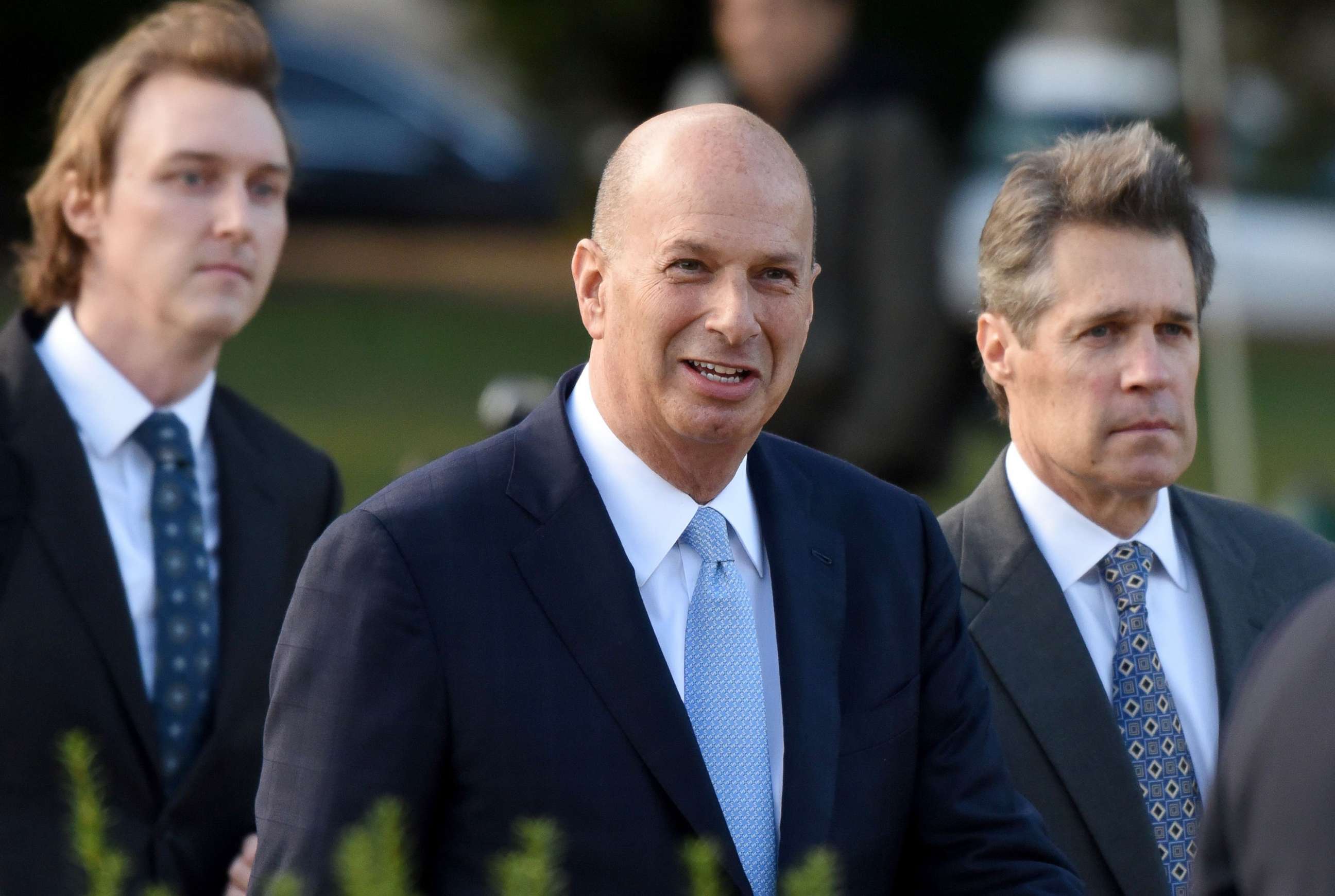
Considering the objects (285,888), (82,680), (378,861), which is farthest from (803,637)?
(82,680)

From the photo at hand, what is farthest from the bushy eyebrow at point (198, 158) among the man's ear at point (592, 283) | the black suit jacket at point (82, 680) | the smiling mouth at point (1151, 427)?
the smiling mouth at point (1151, 427)

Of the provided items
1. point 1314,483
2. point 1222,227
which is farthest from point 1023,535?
point 1222,227

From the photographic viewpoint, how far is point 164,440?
4359 millimetres

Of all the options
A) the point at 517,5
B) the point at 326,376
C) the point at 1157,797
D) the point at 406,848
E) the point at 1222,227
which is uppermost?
the point at 517,5

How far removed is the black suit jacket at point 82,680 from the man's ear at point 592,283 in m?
1.25

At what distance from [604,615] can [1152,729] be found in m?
1.10

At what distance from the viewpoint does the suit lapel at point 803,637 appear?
3.06 meters

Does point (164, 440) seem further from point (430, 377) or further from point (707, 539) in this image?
point (430, 377)

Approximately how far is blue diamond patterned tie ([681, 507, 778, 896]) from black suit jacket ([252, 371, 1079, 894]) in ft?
0.15

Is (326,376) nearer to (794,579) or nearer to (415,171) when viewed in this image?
(415,171)

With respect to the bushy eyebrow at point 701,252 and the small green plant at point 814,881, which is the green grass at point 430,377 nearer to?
the bushy eyebrow at point 701,252

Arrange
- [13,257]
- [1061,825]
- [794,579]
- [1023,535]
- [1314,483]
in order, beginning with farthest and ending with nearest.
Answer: [13,257] → [1314,483] → [1023,535] → [1061,825] → [794,579]

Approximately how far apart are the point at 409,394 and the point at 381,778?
13.8 m

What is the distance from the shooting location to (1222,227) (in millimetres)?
15492
